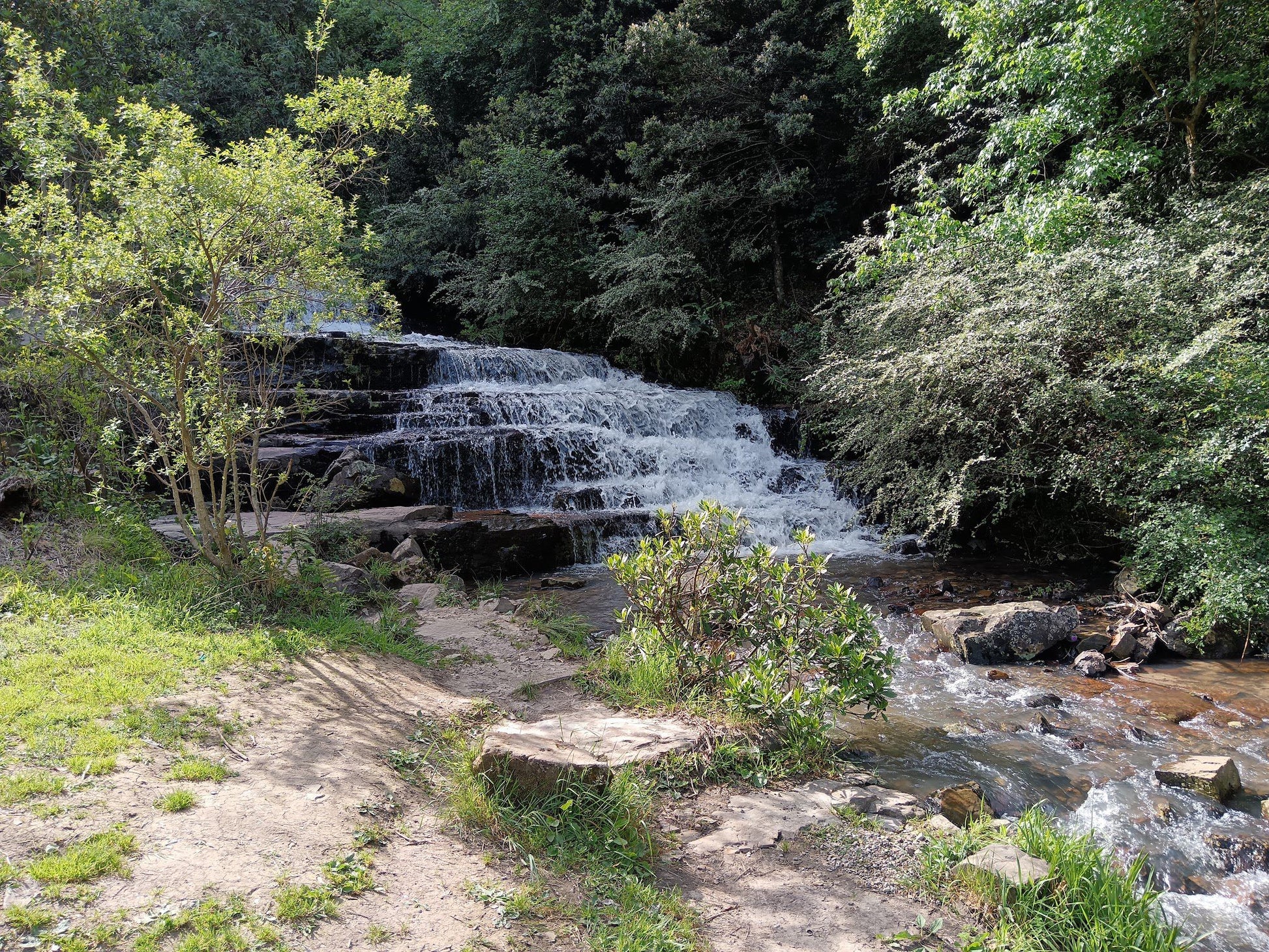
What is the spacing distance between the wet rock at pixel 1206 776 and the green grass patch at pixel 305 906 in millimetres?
4298

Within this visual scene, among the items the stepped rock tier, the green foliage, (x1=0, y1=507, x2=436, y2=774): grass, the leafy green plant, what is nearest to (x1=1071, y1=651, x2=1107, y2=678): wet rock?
the green foliage

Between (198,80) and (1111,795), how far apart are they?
22.4 m

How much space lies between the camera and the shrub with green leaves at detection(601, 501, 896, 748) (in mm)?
3992

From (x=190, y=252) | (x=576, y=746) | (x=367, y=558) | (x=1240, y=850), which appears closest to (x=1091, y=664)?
(x=1240, y=850)

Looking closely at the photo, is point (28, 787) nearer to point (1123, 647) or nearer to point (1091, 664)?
point (1091, 664)

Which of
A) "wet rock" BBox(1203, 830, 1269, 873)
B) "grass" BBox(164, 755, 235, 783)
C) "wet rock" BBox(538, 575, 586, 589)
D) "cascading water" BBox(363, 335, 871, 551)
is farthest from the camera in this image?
"cascading water" BBox(363, 335, 871, 551)

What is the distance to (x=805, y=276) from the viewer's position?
1559 cm

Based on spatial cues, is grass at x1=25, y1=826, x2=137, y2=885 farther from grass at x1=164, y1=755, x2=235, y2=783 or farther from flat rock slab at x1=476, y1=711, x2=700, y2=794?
flat rock slab at x1=476, y1=711, x2=700, y2=794

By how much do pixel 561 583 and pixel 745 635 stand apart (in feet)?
13.1

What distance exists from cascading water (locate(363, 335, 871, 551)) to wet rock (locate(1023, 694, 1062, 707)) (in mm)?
4417

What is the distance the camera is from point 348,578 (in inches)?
238

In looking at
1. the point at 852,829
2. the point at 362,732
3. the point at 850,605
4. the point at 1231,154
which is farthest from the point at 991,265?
the point at 362,732

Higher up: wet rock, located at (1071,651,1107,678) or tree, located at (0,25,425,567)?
tree, located at (0,25,425,567)

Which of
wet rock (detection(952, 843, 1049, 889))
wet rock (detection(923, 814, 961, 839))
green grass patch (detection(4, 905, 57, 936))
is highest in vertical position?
green grass patch (detection(4, 905, 57, 936))
